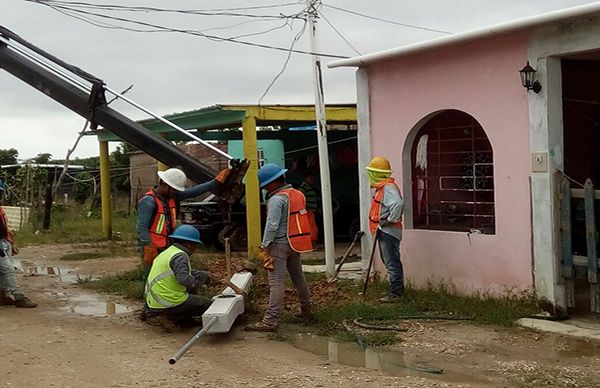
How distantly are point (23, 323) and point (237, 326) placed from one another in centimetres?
254

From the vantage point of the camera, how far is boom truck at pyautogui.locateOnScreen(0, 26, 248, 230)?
31.6ft

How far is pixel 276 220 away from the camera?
7.87 m

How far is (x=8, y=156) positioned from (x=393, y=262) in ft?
124

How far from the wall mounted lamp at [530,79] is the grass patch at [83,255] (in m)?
10.7

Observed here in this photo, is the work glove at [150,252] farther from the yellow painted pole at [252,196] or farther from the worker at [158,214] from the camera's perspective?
the yellow painted pole at [252,196]

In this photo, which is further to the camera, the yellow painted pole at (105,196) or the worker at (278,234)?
the yellow painted pole at (105,196)

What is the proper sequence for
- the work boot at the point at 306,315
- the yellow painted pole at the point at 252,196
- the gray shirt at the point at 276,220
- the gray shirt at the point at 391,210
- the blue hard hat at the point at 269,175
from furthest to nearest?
the yellow painted pole at the point at 252,196
the gray shirt at the point at 391,210
the work boot at the point at 306,315
the blue hard hat at the point at 269,175
the gray shirt at the point at 276,220

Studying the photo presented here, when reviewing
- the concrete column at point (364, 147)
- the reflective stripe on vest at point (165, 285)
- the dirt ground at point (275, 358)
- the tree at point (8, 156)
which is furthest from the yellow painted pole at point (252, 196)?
the tree at point (8, 156)

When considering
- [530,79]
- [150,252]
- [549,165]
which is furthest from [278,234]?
[530,79]

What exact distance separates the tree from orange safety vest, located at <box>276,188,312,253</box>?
36486 mm

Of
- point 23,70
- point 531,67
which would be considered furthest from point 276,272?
point 23,70

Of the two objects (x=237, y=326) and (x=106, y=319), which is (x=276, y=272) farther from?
(x=106, y=319)

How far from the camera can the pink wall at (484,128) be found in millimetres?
8633

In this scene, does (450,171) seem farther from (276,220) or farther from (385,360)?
(385,360)
